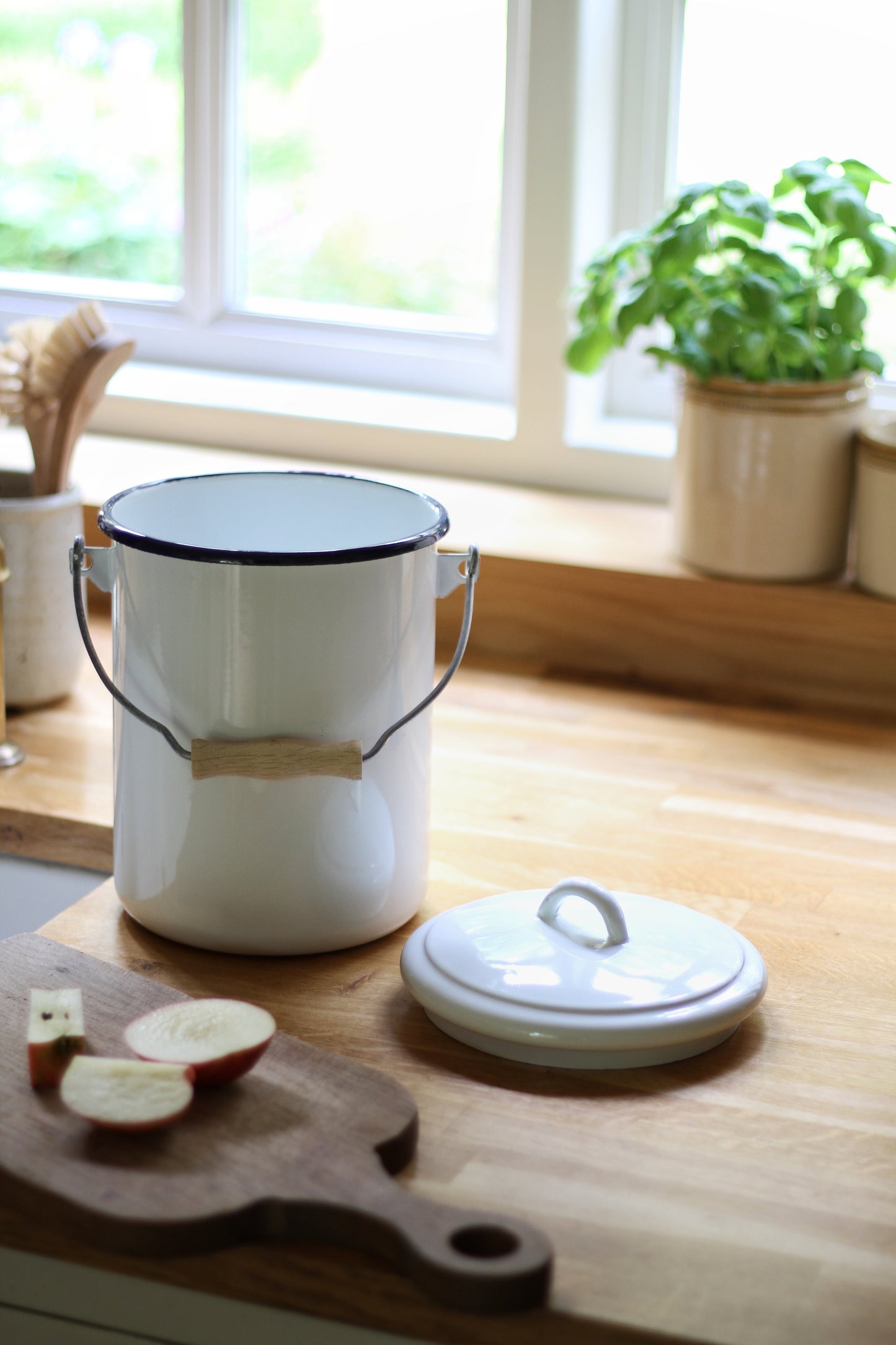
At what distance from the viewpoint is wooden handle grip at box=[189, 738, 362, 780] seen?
2.64 feet

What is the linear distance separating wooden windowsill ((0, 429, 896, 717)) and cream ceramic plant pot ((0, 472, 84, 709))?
26 centimetres

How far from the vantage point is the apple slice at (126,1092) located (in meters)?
0.67

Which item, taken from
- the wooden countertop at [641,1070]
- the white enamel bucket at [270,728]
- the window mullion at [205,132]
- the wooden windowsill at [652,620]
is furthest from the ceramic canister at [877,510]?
the window mullion at [205,132]

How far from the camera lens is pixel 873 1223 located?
26.0 inches

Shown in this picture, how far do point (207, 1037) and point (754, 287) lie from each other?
78 centimetres

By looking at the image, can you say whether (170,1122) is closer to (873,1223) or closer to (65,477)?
(873,1223)

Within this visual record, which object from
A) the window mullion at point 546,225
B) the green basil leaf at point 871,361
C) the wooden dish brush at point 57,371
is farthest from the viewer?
the window mullion at point 546,225

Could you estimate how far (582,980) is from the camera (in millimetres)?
773

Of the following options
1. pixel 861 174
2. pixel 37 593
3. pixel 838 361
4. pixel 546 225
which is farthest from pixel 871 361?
pixel 37 593

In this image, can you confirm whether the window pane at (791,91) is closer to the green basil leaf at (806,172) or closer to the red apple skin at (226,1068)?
the green basil leaf at (806,172)

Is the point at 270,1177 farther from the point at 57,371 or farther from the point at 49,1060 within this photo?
the point at 57,371

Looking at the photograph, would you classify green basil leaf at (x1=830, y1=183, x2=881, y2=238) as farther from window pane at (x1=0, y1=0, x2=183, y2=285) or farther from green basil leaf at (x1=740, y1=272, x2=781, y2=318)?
window pane at (x1=0, y1=0, x2=183, y2=285)

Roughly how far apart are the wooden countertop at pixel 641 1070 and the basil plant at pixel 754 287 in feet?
0.97

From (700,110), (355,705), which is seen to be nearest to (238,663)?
(355,705)
